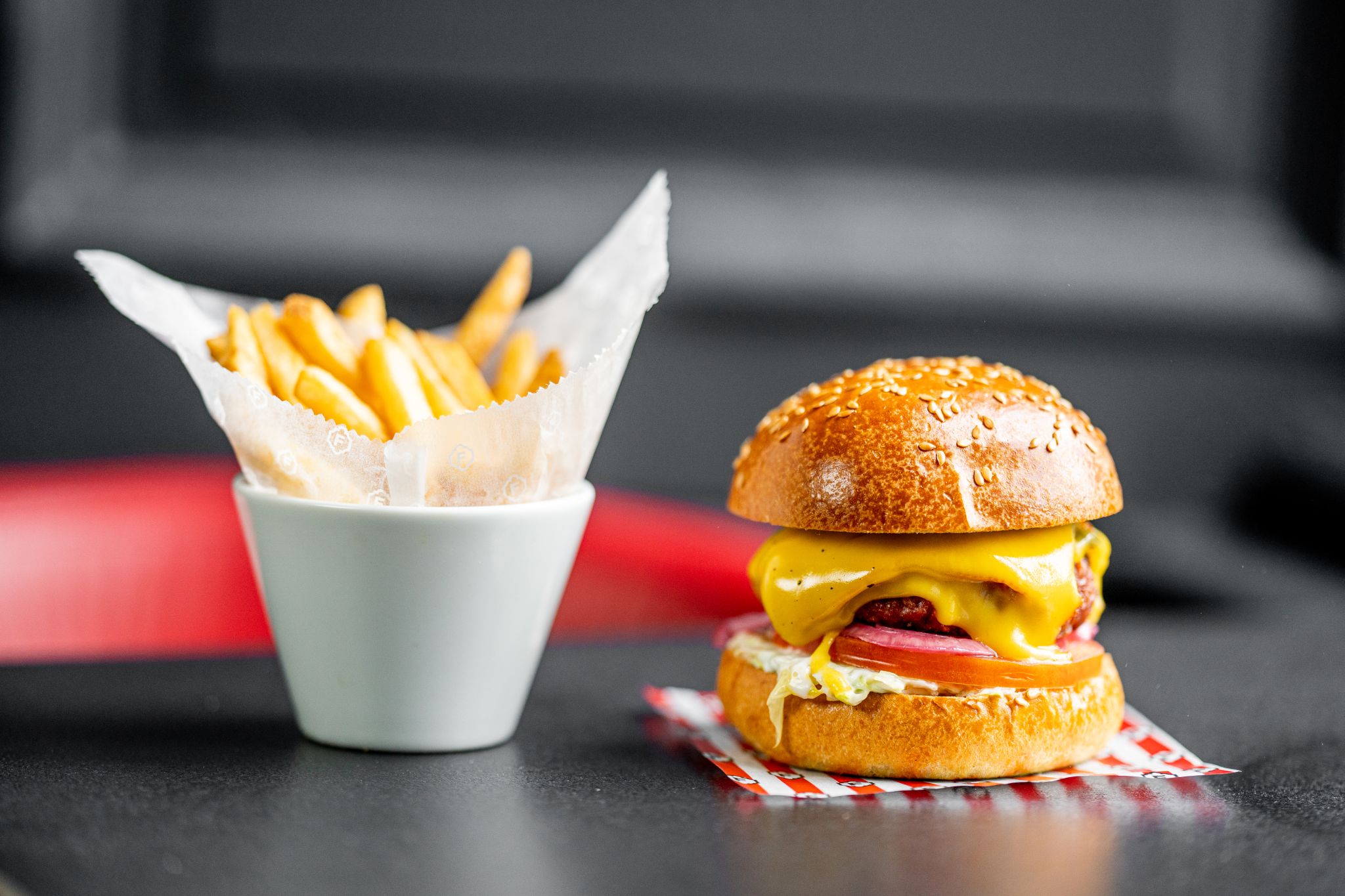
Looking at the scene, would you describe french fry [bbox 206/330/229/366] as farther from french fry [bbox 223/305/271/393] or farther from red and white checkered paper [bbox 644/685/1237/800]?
red and white checkered paper [bbox 644/685/1237/800]

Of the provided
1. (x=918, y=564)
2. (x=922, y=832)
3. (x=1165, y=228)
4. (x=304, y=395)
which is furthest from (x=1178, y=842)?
(x=1165, y=228)

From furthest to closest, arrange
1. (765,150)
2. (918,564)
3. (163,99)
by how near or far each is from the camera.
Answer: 1. (765,150)
2. (163,99)
3. (918,564)

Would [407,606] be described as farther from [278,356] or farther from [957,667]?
[957,667]

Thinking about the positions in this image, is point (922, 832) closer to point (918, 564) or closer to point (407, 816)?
point (918, 564)

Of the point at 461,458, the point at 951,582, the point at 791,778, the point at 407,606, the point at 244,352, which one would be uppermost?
the point at 244,352

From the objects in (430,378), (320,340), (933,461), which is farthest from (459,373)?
(933,461)

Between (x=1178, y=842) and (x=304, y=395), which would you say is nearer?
(x=1178, y=842)

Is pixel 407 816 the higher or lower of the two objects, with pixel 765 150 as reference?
lower
